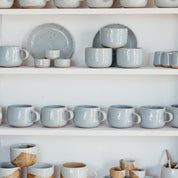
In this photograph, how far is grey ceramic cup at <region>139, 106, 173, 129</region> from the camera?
5.31 feet

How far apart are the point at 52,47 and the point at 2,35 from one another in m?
0.22

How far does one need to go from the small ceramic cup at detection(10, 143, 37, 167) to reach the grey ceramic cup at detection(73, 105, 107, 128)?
A: 0.69ft

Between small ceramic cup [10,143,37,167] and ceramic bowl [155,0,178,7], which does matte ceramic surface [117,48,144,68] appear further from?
small ceramic cup [10,143,37,167]

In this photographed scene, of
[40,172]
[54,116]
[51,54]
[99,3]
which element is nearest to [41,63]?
[51,54]

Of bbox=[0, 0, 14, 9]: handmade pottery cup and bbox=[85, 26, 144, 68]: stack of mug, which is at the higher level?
bbox=[0, 0, 14, 9]: handmade pottery cup

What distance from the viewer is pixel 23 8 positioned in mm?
1606

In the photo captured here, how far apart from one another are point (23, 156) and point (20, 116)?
162 mm

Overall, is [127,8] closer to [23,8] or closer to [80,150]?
[23,8]

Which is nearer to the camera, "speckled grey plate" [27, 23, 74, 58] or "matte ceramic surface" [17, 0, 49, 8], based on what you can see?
"matte ceramic surface" [17, 0, 49, 8]

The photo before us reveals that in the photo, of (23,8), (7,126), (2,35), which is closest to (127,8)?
(23,8)

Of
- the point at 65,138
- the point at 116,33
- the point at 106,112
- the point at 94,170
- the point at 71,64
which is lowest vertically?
the point at 94,170

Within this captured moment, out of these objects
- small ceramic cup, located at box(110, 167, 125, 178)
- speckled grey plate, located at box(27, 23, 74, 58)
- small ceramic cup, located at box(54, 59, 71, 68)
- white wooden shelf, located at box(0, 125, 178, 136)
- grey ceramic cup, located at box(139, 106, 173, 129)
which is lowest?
small ceramic cup, located at box(110, 167, 125, 178)

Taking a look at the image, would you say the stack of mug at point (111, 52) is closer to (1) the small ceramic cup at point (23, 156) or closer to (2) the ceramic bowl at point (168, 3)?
(2) the ceramic bowl at point (168, 3)

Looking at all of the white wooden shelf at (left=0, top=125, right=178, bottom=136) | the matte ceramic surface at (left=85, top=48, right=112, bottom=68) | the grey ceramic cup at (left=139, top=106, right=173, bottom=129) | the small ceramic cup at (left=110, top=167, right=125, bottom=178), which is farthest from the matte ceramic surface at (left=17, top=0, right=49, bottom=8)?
the small ceramic cup at (left=110, top=167, right=125, bottom=178)
